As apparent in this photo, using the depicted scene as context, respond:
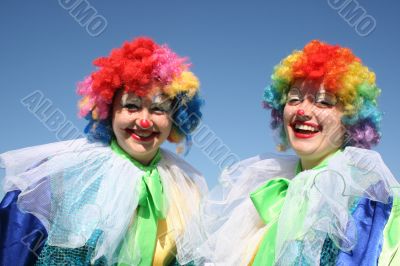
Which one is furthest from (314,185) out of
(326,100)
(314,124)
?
(326,100)

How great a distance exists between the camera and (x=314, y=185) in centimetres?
279

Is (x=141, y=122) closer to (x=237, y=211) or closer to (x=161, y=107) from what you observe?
(x=161, y=107)

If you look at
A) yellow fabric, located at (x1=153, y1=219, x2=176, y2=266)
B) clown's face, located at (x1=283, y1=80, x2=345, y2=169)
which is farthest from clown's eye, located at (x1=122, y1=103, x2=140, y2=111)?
clown's face, located at (x1=283, y1=80, x2=345, y2=169)

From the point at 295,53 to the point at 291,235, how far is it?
4.67 feet

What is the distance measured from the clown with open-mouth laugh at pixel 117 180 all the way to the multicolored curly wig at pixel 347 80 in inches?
30.5

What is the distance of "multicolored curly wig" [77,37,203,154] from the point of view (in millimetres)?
3336

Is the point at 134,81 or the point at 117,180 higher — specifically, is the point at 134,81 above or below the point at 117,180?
above

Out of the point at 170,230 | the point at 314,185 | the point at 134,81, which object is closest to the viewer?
the point at 314,185

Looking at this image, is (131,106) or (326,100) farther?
(131,106)

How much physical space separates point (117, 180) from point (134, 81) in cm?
70

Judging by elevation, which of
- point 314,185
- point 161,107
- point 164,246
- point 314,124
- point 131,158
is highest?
point 314,124

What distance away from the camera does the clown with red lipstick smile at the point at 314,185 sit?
2.61 meters

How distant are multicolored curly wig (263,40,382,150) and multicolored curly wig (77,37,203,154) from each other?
0.72 m

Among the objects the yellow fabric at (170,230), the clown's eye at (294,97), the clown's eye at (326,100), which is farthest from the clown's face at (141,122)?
the clown's eye at (326,100)
